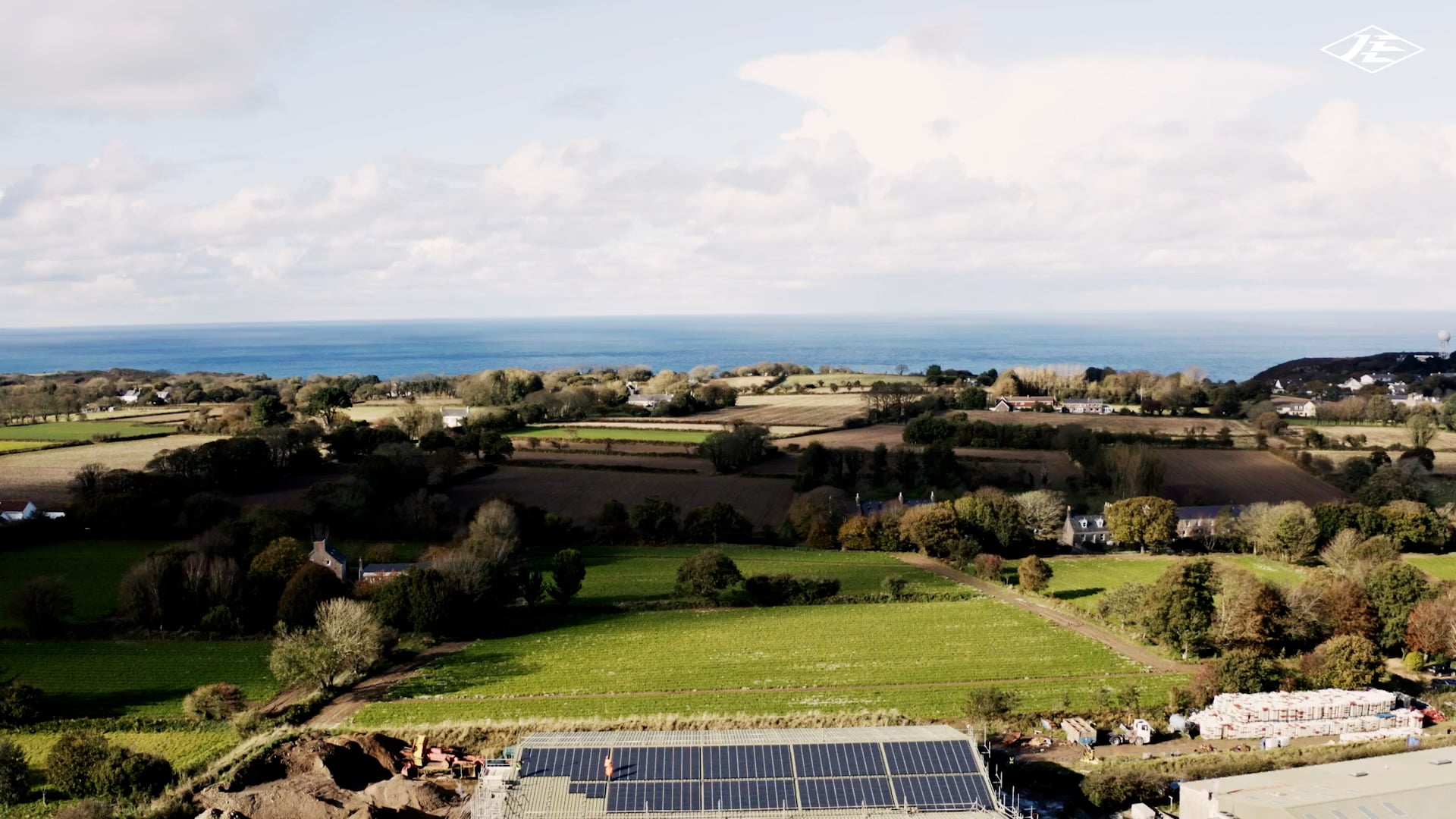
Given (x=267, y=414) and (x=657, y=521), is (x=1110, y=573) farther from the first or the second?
(x=267, y=414)

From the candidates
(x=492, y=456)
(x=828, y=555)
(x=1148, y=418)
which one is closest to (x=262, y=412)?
(x=492, y=456)

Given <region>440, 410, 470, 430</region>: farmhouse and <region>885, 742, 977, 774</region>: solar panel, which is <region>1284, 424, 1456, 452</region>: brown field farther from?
<region>440, 410, 470, 430</region>: farmhouse

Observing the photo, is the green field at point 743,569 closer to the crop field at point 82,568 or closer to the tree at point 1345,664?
the tree at point 1345,664

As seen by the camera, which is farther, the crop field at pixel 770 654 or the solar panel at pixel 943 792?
the crop field at pixel 770 654

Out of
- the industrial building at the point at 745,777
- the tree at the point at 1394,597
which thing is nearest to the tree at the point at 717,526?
the industrial building at the point at 745,777

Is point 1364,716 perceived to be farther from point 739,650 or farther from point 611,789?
point 611,789

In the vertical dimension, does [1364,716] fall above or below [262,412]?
below

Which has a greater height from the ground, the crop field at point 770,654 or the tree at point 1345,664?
the tree at point 1345,664
